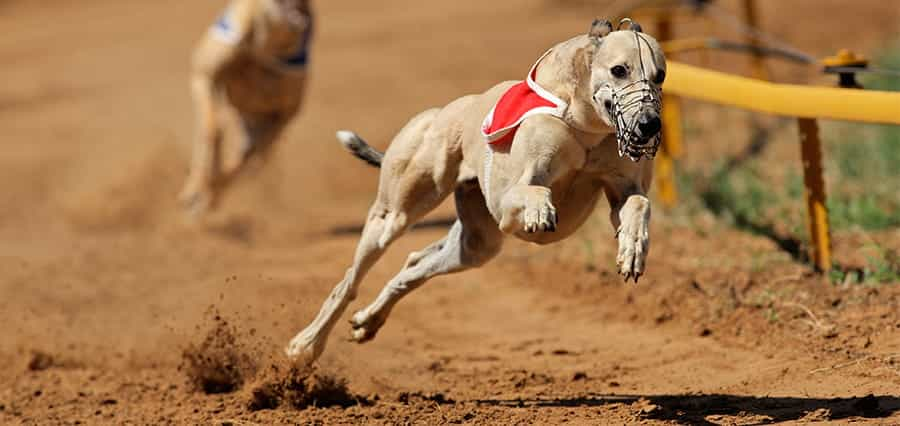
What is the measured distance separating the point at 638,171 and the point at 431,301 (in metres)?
3.21

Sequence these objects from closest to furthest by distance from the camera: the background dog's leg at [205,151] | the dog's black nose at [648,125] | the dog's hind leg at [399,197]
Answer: the dog's black nose at [648,125] → the dog's hind leg at [399,197] → the background dog's leg at [205,151]

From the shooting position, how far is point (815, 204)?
6645mm

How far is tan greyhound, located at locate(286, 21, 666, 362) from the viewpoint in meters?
4.43

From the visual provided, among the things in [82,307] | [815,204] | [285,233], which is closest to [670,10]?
[815,204]

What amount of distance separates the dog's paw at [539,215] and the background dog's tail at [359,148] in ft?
5.11

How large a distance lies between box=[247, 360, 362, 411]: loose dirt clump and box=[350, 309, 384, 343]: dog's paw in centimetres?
26

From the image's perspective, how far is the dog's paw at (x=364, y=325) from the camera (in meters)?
5.76

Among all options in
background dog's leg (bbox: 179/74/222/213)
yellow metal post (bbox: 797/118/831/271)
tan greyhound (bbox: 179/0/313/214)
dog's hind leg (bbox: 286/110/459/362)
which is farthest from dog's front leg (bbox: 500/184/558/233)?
background dog's leg (bbox: 179/74/222/213)

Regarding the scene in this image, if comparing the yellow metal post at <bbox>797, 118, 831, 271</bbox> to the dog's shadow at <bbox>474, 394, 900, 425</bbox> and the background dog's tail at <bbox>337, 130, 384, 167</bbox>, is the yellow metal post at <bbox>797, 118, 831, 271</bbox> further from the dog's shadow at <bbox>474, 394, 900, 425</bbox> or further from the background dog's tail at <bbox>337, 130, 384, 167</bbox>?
the background dog's tail at <bbox>337, 130, 384, 167</bbox>

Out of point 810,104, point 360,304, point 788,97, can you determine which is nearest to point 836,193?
point 788,97

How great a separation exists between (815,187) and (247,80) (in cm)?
535

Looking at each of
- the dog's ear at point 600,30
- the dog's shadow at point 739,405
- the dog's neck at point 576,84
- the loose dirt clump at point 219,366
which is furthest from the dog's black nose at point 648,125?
the loose dirt clump at point 219,366

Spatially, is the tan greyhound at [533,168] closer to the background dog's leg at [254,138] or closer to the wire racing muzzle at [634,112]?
the wire racing muzzle at [634,112]

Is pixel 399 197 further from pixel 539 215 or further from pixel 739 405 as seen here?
pixel 739 405
